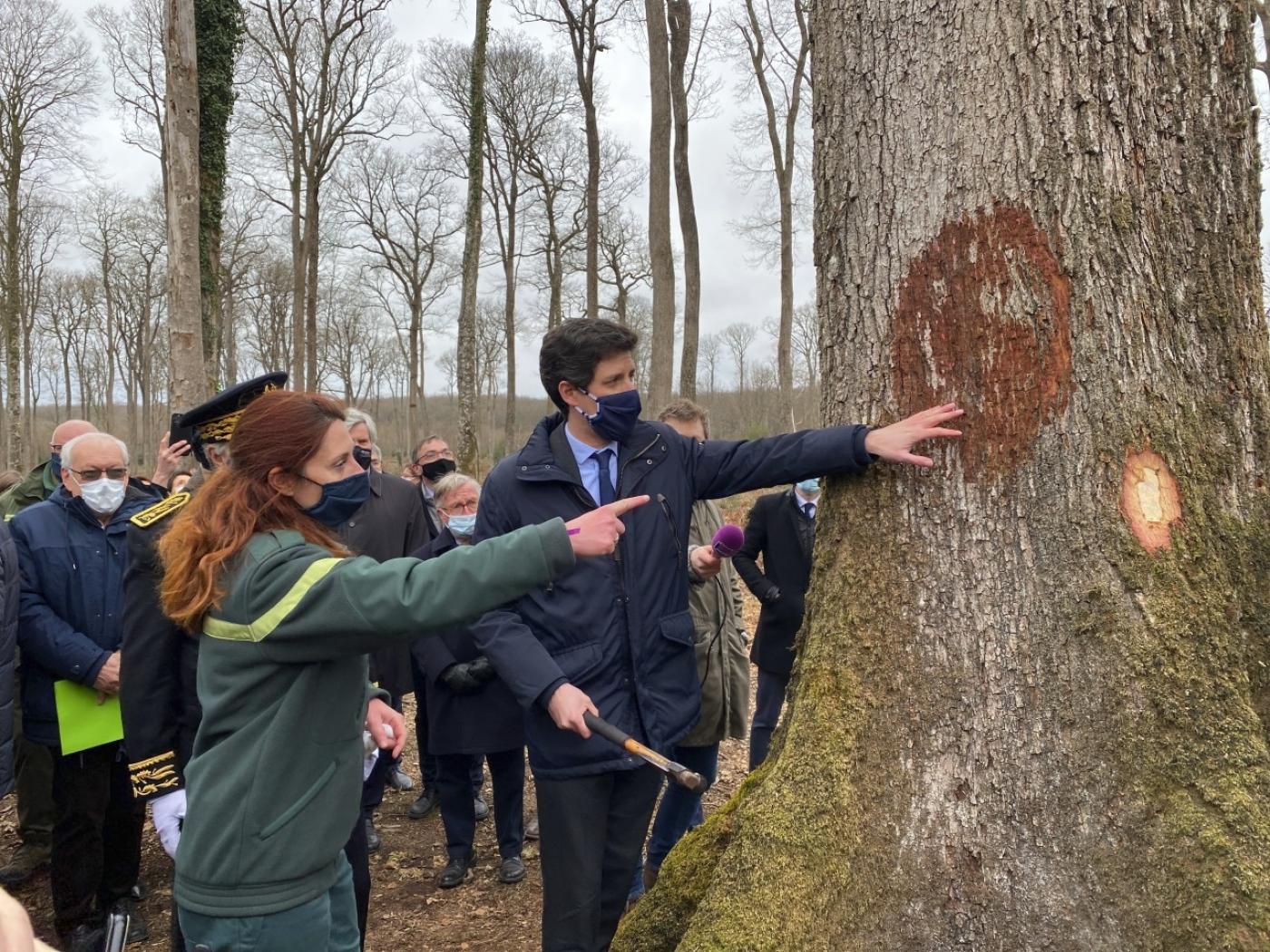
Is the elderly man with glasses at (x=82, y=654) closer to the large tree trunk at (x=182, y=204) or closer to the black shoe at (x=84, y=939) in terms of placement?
the black shoe at (x=84, y=939)

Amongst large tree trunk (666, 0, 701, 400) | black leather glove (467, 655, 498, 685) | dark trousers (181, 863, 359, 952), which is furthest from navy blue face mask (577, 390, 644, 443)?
large tree trunk (666, 0, 701, 400)

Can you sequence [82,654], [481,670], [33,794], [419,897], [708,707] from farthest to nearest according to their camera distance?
[33,794]
[419,897]
[481,670]
[708,707]
[82,654]

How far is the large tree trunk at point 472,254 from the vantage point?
14.5 meters

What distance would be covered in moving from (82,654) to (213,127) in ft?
26.3

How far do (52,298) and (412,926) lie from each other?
3600 cm

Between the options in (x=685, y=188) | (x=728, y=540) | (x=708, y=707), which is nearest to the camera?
(x=728, y=540)

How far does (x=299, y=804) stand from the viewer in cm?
211

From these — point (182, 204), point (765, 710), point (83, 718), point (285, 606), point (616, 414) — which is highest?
point (182, 204)

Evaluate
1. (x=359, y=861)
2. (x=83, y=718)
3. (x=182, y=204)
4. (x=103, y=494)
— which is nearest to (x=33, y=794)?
(x=83, y=718)

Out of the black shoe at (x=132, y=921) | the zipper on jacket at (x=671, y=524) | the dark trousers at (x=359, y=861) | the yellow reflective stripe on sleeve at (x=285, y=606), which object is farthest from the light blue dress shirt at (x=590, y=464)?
the black shoe at (x=132, y=921)

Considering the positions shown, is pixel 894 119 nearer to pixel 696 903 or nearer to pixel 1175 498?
pixel 1175 498

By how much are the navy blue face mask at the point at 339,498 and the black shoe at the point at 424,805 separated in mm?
3620

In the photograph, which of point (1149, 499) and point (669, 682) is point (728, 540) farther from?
point (1149, 499)

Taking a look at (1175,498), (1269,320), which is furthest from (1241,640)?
(1269,320)
